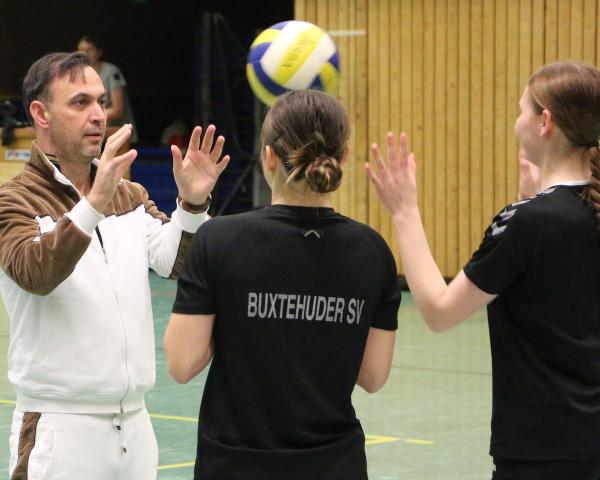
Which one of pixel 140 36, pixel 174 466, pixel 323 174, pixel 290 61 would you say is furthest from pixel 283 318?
pixel 140 36

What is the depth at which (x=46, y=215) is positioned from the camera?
12.7ft

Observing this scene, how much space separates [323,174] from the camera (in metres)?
3.10

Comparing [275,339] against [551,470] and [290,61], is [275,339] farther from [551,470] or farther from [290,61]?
[290,61]

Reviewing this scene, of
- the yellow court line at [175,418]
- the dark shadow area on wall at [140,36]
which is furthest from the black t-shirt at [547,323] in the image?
the dark shadow area on wall at [140,36]

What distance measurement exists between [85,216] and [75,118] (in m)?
0.49

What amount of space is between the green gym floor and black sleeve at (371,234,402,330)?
324cm

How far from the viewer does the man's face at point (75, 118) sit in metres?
3.99

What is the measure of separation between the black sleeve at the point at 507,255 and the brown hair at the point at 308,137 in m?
0.44

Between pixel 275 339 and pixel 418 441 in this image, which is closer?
pixel 275 339

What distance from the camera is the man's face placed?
3988 mm

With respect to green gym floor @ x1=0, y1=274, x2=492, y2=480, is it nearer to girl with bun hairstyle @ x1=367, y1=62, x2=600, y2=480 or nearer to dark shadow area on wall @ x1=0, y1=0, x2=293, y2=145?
girl with bun hairstyle @ x1=367, y1=62, x2=600, y2=480

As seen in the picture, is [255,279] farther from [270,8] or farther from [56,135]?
[270,8]

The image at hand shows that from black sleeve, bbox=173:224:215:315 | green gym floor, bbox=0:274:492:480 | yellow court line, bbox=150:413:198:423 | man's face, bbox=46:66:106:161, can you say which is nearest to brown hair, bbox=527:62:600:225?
black sleeve, bbox=173:224:215:315

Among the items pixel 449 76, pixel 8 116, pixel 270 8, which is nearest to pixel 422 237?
pixel 449 76
